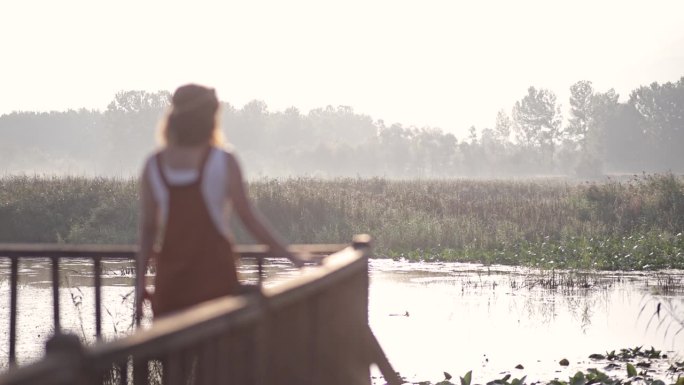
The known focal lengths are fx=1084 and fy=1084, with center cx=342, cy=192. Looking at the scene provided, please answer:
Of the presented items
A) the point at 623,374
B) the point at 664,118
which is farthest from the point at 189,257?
the point at 664,118

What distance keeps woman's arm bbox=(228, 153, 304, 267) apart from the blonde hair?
15 centimetres

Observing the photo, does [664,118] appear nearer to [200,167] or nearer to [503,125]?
[503,125]

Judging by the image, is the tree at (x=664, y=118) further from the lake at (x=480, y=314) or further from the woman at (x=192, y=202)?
the woman at (x=192, y=202)

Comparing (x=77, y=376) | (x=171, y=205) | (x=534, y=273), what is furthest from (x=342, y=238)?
(x=77, y=376)

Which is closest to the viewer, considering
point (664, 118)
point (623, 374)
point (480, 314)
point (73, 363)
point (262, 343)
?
point (73, 363)

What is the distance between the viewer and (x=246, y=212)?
500 centimetres

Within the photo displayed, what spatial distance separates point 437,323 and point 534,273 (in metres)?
7.44

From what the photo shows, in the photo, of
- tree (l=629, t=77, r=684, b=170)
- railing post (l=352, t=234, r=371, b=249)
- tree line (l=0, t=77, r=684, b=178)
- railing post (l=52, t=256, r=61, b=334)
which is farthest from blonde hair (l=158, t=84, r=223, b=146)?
tree (l=629, t=77, r=684, b=170)

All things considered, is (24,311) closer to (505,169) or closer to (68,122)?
(505,169)

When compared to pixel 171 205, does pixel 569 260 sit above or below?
below

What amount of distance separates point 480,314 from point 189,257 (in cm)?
1166

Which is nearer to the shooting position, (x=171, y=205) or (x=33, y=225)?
(x=171, y=205)

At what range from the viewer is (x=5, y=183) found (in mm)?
31969

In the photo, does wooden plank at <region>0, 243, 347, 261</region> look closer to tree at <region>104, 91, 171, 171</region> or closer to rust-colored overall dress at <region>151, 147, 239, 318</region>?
rust-colored overall dress at <region>151, 147, 239, 318</region>
